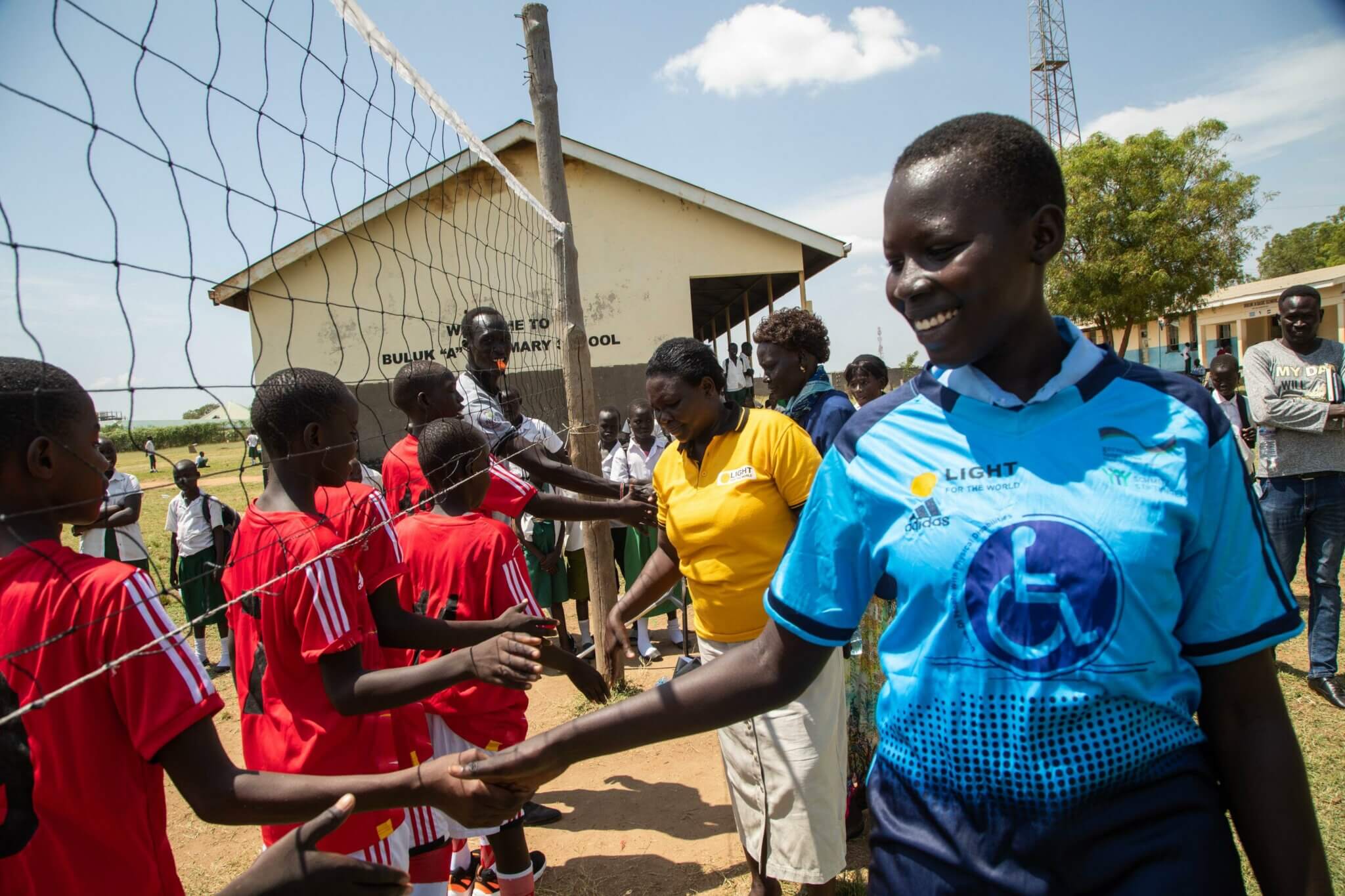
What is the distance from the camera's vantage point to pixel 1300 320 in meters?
4.36

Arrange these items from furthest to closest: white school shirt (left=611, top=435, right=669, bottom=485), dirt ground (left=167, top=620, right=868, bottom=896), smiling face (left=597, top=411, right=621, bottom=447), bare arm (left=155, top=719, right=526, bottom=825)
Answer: smiling face (left=597, top=411, right=621, bottom=447) < white school shirt (left=611, top=435, right=669, bottom=485) < dirt ground (left=167, top=620, right=868, bottom=896) < bare arm (left=155, top=719, right=526, bottom=825)

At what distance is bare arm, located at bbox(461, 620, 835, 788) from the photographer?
1455mm

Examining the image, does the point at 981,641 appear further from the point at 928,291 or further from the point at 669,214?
the point at 669,214

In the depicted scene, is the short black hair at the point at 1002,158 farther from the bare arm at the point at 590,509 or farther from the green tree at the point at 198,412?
the bare arm at the point at 590,509

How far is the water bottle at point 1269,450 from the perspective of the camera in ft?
14.7

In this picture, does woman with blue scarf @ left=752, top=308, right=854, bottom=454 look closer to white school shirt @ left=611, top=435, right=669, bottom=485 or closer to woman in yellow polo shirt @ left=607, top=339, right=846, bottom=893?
woman in yellow polo shirt @ left=607, top=339, right=846, bottom=893

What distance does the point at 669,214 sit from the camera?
11789mm

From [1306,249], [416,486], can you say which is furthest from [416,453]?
[1306,249]

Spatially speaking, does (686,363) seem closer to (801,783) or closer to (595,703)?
(801,783)

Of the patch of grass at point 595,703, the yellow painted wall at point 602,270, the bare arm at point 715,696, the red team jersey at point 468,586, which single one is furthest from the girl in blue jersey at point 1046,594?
the yellow painted wall at point 602,270

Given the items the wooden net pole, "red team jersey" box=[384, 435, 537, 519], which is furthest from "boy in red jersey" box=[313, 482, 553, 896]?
the wooden net pole

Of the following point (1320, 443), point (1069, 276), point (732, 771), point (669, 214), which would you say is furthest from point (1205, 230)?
point (732, 771)

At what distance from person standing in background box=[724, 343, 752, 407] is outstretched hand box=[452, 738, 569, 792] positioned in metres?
11.0

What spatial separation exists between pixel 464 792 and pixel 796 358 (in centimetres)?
289
